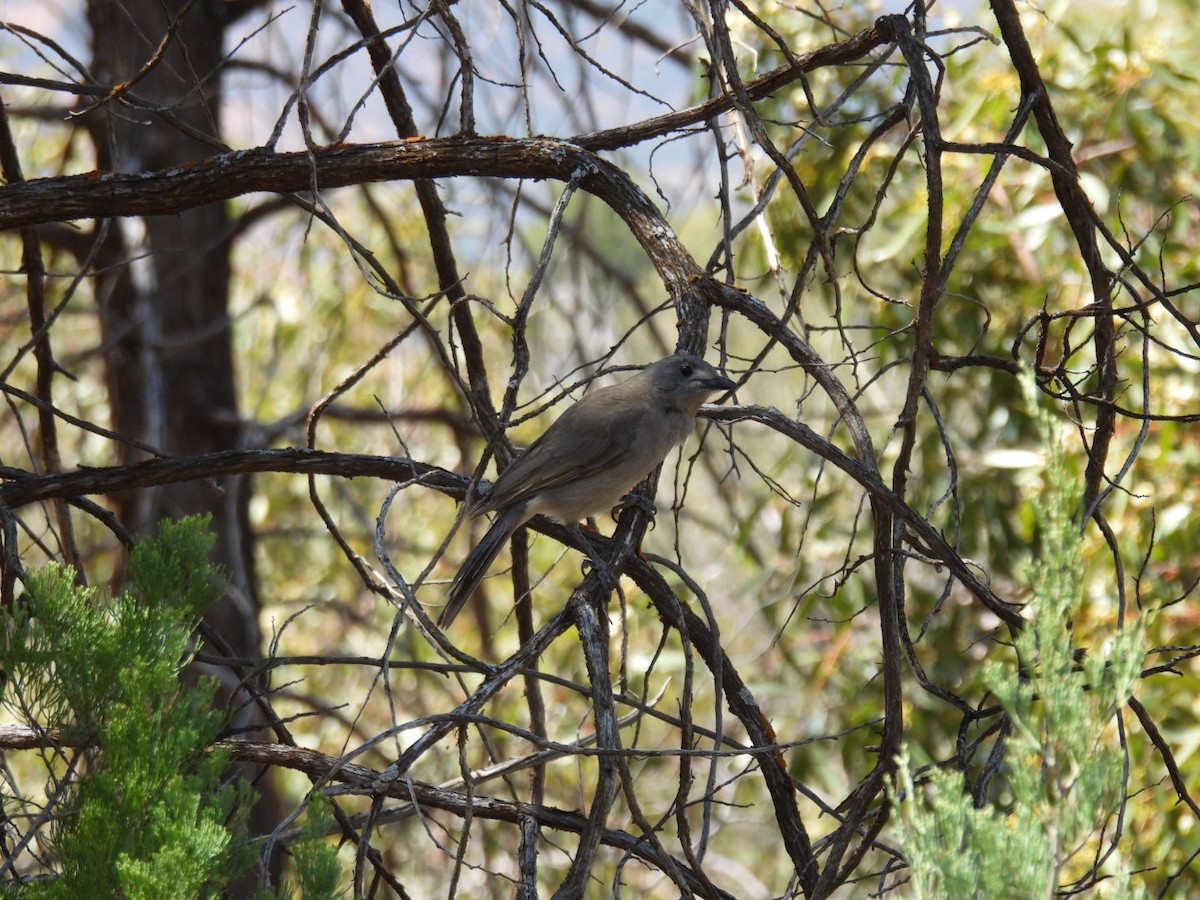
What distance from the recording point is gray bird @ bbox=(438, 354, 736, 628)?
3.69 meters

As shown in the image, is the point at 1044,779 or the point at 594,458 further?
the point at 594,458

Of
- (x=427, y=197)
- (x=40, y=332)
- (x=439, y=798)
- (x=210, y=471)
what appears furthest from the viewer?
(x=427, y=197)

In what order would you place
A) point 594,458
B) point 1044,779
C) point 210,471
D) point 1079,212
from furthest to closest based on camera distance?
point 594,458
point 210,471
point 1079,212
point 1044,779

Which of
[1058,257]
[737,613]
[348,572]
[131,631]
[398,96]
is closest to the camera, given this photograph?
[131,631]

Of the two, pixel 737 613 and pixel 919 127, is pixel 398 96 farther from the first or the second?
pixel 737 613

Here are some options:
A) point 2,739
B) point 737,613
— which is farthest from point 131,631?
point 737,613

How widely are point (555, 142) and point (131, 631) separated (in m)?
1.36

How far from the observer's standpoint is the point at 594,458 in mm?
3869

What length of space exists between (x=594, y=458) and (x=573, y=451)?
0.25 ft

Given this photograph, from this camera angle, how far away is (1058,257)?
4898 millimetres

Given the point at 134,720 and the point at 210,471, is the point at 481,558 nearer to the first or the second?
the point at 210,471

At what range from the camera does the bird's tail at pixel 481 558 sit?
11.4 feet

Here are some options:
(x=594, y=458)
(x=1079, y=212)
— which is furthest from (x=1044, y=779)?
(x=594, y=458)

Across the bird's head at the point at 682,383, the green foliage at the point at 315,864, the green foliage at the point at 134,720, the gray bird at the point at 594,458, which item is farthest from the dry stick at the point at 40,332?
the green foliage at the point at 315,864
